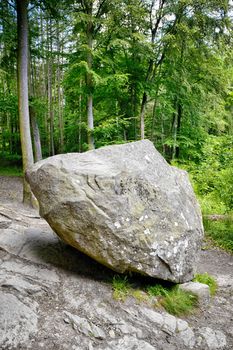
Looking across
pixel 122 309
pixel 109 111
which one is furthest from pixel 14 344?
pixel 109 111

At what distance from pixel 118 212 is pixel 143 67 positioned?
34.8 ft

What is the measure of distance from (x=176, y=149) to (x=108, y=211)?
12.4 meters

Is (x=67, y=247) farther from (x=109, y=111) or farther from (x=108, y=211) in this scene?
(x=109, y=111)

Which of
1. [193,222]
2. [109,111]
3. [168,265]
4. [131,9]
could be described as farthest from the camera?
[109,111]

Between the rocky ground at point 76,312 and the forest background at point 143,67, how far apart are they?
4134mm

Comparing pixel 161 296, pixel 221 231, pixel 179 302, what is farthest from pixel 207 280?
pixel 221 231

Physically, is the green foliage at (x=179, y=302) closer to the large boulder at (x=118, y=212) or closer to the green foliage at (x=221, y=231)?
the large boulder at (x=118, y=212)

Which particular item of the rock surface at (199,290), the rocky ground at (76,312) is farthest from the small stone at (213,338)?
the rock surface at (199,290)

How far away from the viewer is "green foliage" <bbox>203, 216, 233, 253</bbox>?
20.6ft

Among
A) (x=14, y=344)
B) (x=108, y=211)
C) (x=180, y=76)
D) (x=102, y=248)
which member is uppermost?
(x=180, y=76)

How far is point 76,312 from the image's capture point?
3076 mm

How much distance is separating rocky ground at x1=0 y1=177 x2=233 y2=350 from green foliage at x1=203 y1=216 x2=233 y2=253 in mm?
2125

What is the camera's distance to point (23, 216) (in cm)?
568

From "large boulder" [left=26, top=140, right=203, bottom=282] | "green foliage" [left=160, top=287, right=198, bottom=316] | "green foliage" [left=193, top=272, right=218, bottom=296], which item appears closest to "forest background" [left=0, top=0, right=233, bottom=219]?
"green foliage" [left=193, top=272, right=218, bottom=296]
